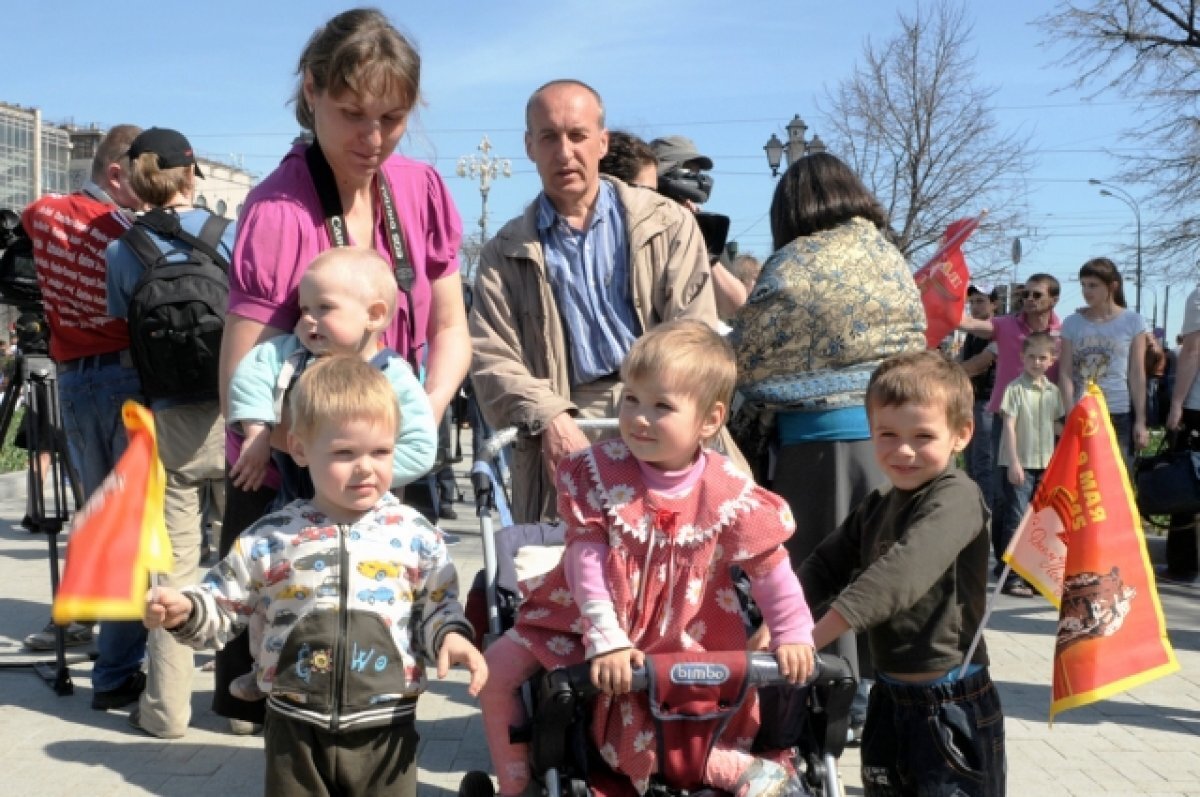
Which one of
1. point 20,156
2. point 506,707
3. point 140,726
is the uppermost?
point 20,156

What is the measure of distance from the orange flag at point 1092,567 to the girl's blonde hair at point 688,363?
1.24 meters

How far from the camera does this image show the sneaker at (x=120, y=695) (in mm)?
5750

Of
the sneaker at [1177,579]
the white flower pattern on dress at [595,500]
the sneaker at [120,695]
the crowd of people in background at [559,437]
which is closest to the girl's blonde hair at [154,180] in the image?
the crowd of people in background at [559,437]

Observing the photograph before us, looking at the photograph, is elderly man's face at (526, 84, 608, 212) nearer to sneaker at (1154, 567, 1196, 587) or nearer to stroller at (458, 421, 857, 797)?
stroller at (458, 421, 857, 797)

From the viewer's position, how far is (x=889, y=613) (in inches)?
128

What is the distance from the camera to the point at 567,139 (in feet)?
14.4

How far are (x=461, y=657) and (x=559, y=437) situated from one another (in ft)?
3.93

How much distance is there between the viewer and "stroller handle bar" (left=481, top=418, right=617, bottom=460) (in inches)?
157

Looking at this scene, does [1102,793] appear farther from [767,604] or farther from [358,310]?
[358,310]

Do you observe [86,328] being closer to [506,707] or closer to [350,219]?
[350,219]

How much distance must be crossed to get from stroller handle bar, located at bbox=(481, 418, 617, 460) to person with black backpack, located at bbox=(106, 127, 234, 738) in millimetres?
1719

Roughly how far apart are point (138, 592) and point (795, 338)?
2.77 m

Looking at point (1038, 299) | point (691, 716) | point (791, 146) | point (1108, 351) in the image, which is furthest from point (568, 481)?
point (791, 146)

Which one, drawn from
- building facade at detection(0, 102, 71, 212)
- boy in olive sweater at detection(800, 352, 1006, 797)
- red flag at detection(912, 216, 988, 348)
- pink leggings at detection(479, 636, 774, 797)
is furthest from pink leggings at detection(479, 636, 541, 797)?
building facade at detection(0, 102, 71, 212)
